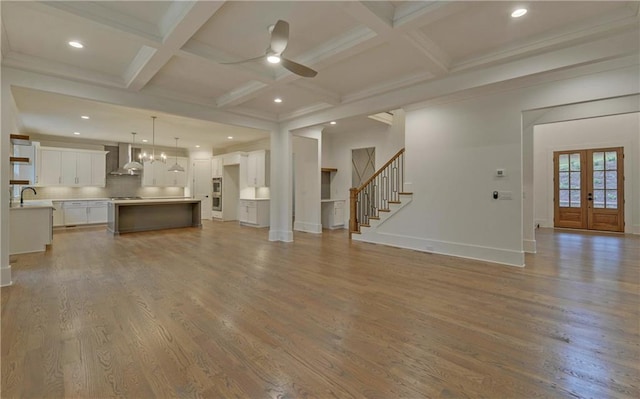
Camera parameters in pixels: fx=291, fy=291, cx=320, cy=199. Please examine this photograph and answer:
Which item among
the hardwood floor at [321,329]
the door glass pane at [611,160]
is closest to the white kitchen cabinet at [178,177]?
the hardwood floor at [321,329]

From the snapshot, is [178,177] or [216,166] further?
[178,177]

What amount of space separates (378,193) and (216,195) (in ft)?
20.6

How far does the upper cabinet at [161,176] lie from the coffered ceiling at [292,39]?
5.58 meters

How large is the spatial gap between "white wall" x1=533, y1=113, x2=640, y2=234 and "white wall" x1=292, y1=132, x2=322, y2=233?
688 centimetres

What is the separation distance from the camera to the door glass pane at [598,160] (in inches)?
311

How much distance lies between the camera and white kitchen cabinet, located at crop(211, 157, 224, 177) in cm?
1076

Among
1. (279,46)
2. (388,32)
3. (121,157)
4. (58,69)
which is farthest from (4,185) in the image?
(121,157)

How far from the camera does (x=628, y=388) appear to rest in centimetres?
172

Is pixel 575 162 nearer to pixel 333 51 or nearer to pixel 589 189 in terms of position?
pixel 589 189

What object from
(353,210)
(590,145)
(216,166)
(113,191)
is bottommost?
(353,210)

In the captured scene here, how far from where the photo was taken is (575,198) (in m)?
8.39

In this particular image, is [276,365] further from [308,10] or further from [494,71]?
[494,71]

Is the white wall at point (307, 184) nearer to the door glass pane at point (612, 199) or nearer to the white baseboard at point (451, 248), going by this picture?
the white baseboard at point (451, 248)

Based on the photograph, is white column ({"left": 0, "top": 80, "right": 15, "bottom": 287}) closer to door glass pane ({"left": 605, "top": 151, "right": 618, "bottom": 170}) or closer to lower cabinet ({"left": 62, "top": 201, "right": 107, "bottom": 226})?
lower cabinet ({"left": 62, "top": 201, "right": 107, "bottom": 226})
